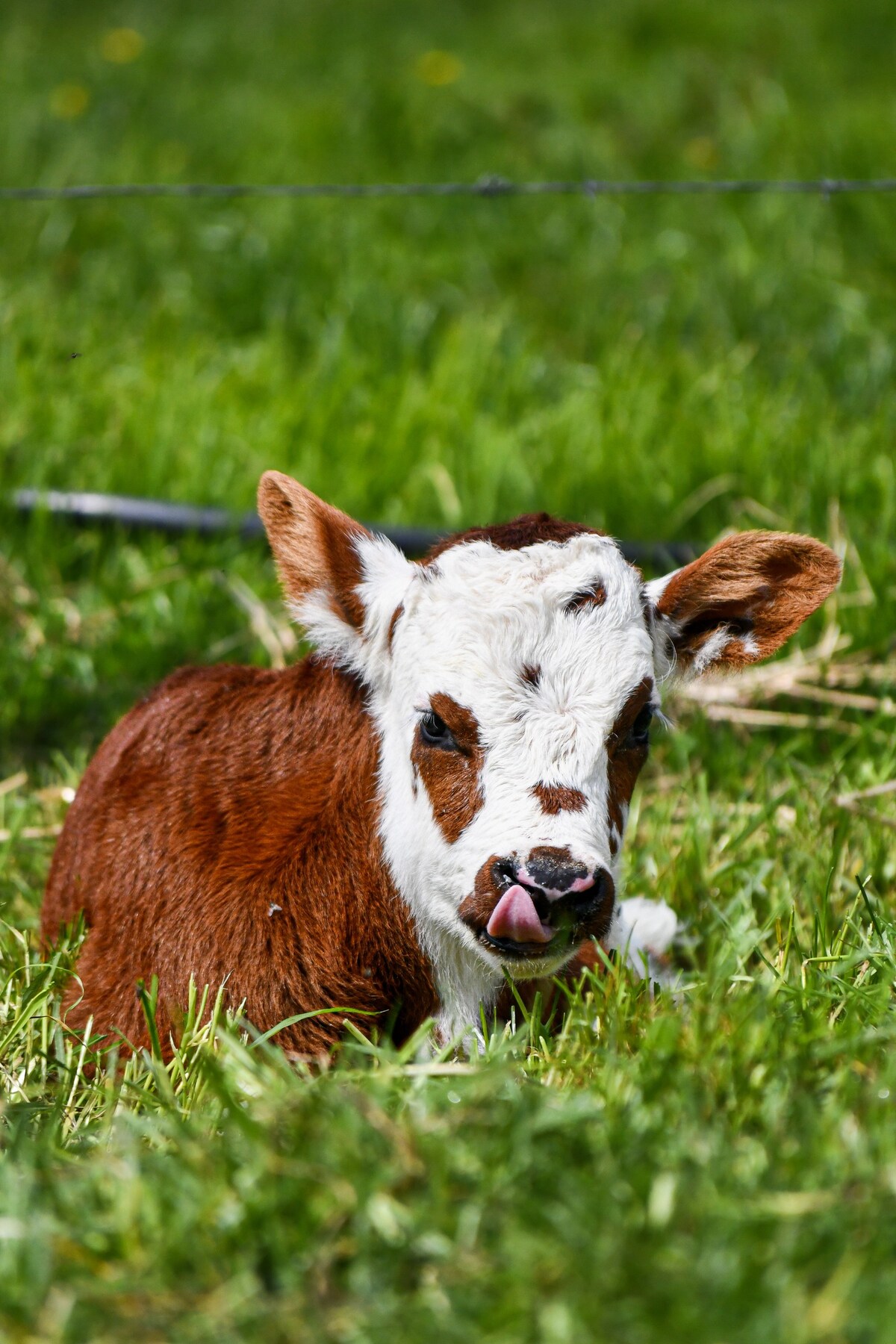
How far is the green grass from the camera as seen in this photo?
206cm

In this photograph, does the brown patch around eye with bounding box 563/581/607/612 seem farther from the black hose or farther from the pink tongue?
the black hose

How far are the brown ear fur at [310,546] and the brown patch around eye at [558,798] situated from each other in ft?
2.06

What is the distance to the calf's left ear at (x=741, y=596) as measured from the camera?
323cm

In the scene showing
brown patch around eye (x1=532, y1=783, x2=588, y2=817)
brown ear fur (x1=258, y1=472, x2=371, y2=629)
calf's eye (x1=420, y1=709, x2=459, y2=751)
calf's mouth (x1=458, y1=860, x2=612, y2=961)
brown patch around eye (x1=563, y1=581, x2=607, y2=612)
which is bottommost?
calf's mouth (x1=458, y1=860, x2=612, y2=961)

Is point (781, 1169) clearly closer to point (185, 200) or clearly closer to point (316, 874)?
point (316, 874)

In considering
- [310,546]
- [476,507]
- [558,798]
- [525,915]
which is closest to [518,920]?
[525,915]

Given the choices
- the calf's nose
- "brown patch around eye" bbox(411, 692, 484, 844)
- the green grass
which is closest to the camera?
the green grass

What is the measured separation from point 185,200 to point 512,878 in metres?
6.06

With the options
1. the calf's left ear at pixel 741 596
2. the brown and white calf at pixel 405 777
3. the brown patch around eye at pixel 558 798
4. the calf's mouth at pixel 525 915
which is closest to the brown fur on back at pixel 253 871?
the brown and white calf at pixel 405 777

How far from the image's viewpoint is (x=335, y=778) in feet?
10.5

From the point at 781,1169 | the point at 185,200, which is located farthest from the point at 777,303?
the point at 781,1169

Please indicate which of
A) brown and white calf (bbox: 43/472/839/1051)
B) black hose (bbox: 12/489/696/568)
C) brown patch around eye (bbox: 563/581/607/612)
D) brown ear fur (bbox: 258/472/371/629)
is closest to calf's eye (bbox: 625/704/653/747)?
brown and white calf (bbox: 43/472/839/1051)

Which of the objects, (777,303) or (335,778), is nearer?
(335,778)

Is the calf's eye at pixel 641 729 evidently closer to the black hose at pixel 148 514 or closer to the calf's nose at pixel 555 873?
the calf's nose at pixel 555 873
